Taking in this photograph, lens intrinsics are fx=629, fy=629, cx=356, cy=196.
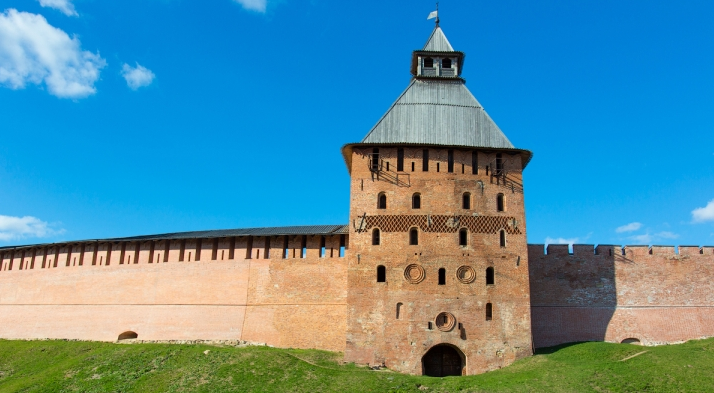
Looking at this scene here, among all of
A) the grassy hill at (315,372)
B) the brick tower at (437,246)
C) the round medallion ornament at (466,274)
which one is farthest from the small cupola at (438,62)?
the grassy hill at (315,372)

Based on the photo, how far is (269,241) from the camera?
102 feet

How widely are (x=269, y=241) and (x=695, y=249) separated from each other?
20994 mm

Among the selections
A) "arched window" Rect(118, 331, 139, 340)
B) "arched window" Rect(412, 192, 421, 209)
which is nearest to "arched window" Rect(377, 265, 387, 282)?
"arched window" Rect(412, 192, 421, 209)

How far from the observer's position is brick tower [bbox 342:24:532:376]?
2648 centimetres

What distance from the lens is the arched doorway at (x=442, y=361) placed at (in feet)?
88.2

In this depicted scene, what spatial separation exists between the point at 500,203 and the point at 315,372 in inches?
444

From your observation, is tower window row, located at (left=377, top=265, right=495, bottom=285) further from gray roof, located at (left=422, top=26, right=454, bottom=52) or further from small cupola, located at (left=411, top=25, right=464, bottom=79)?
gray roof, located at (left=422, top=26, right=454, bottom=52)

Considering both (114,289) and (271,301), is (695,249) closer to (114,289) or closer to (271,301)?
(271,301)

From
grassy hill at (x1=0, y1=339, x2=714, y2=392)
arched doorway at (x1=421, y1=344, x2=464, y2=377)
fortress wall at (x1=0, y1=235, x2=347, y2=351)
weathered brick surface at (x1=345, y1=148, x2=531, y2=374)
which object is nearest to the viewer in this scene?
grassy hill at (x1=0, y1=339, x2=714, y2=392)

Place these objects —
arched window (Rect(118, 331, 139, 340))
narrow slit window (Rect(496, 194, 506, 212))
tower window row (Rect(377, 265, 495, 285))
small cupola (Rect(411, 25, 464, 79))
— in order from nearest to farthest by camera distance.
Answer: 1. tower window row (Rect(377, 265, 495, 285))
2. narrow slit window (Rect(496, 194, 506, 212))
3. arched window (Rect(118, 331, 139, 340))
4. small cupola (Rect(411, 25, 464, 79))

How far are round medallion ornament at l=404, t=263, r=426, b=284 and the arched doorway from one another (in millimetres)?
2925

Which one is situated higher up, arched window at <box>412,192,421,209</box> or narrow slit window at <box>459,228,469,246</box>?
arched window at <box>412,192,421,209</box>

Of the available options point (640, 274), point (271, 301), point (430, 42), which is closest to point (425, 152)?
point (430, 42)

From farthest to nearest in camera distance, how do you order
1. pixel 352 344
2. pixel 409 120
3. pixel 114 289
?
pixel 114 289
pixel 409 120
pixel 352 344
